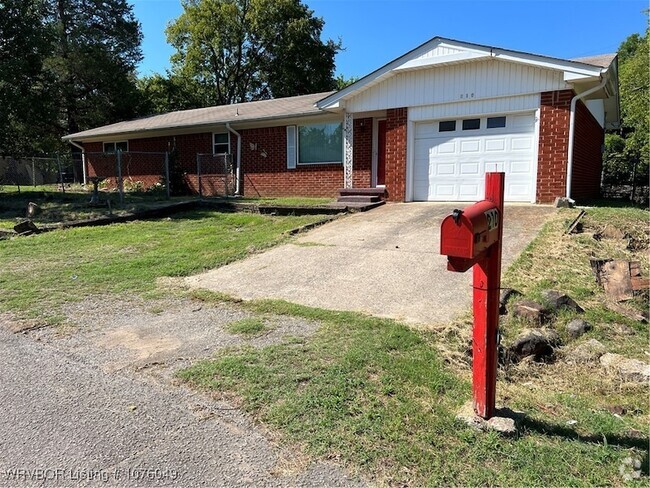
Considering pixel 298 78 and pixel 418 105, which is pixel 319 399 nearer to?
pixel 418 105

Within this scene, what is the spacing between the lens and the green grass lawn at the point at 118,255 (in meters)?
6.05

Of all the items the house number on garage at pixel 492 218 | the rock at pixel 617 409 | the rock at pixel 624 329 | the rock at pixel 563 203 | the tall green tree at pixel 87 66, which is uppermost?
the tall green tree at pixel 87 66

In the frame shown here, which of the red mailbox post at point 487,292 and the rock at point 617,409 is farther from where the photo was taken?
the rock at point 617,409

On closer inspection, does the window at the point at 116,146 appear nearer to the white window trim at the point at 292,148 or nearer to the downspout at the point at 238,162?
the downspout at the point at 238,162

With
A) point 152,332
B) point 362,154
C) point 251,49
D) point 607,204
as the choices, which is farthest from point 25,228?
point 251,49

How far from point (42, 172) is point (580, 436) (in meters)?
26.8

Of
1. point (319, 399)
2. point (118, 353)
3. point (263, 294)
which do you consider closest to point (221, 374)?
point (319, 399)

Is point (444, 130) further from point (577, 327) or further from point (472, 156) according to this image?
point (577, 327)

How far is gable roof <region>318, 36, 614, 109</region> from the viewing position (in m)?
10.5

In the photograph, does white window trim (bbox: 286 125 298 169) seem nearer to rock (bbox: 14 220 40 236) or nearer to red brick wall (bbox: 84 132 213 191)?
red brick wall (bbox: 84 132 213 191)

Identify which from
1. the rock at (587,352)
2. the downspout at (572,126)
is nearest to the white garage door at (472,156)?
the downspout at (572,126)

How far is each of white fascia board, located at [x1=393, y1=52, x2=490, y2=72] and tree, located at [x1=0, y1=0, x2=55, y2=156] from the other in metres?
12.6

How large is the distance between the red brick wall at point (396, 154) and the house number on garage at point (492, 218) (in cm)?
1065

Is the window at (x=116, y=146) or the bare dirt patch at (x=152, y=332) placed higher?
the window at (x=116, y=146)
